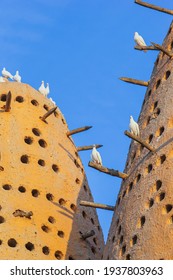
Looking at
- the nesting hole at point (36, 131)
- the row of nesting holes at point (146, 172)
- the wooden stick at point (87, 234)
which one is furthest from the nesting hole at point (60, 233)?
the row of nesting holes at point (146, 172)

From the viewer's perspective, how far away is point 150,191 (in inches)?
754

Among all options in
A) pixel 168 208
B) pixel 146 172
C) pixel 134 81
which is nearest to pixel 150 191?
pixel 146 172

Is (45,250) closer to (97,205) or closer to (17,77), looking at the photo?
(97,205)

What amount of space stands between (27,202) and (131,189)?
2.89m

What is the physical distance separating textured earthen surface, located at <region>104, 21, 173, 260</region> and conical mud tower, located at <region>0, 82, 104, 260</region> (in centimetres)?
208

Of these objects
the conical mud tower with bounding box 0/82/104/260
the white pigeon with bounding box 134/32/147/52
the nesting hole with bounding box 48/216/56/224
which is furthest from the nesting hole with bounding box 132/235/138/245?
the white pigeon with bounding box 134/32/147/52

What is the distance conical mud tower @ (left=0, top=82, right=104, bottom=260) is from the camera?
70.4 feet

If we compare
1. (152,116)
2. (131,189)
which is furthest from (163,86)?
(131,189)

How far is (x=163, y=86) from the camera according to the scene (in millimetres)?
20641

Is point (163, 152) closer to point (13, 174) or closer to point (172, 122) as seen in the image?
point (172, 122)

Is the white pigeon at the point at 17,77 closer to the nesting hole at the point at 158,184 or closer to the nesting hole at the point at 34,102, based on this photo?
the nesting hole at the point at 34,102

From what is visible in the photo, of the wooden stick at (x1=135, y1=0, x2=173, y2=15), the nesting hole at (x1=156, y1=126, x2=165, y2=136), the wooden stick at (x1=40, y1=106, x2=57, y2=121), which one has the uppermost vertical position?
the wooden stick at (x1=135, y1=0, x2=173, y2=15)

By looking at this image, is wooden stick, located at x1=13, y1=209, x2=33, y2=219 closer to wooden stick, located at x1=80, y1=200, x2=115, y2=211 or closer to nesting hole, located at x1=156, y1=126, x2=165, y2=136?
wooden stick, located at x1=80, y1=200, x2=115, y2=211

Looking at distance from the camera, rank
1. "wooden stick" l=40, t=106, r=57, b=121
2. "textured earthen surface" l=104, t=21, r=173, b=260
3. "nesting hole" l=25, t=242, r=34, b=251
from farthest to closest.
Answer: "wooden stick" l=40, t=106, r=57, b=121 → "nesting hole" l=25, t=242, r=34, b=251 → "textured earthen surface" l=104, t=21, r=173, b=260
